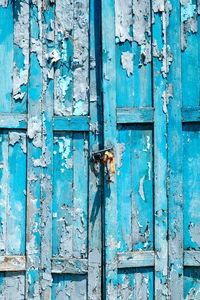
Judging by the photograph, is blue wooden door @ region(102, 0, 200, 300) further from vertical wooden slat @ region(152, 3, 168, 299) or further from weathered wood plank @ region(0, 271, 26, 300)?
weathered wood plank @ region(0, 271, 26, 300)

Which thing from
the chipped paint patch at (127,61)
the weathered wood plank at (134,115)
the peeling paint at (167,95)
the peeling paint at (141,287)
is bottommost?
the peeling paint at (141,287)

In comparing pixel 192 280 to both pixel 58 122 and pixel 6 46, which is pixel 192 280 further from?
pixel 6 46

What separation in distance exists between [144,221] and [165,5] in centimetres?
134

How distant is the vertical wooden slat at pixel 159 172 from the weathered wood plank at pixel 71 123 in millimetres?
436

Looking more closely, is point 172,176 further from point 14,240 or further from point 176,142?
point 14,240

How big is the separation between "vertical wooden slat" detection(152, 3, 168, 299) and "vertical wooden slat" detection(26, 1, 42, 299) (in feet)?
2.33

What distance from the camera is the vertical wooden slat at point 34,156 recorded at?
2.61 m

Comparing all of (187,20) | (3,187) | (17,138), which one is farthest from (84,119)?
(187,20)

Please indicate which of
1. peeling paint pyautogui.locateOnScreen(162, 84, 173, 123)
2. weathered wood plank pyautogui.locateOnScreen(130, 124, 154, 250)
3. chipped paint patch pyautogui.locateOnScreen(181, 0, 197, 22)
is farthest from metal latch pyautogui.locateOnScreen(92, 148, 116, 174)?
chipped paint patch pyautogui.locateOnScreen(181, 0, 197, 22)

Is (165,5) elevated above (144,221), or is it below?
above

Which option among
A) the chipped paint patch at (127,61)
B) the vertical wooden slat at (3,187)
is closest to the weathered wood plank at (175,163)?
the chipped paint patch at (127,61)

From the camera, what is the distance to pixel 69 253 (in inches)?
104

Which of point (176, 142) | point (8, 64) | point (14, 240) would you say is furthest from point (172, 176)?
point (8, 64)

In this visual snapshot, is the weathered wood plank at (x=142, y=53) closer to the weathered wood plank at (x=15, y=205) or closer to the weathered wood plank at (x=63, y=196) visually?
the weathered wood plank at (x=63, y=196)
